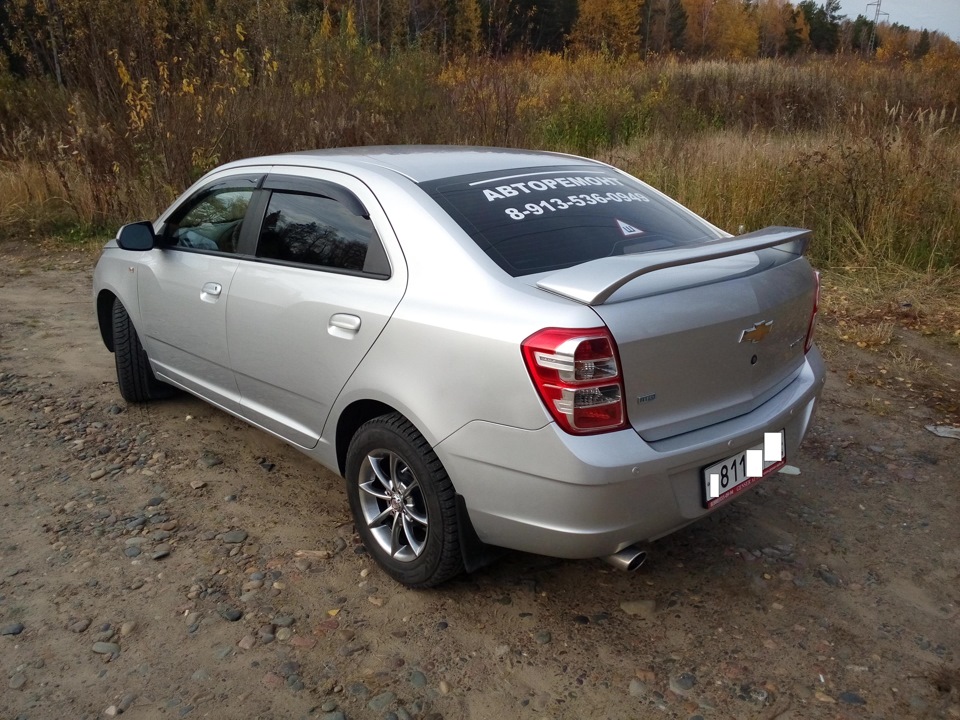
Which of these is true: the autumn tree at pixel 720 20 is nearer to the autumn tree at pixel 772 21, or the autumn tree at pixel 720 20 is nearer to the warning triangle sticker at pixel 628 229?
the autumn tree at pixel 772 21

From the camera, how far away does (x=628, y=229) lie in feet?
10.3

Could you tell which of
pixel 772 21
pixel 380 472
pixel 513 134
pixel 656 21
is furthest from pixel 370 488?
pixel 772 21

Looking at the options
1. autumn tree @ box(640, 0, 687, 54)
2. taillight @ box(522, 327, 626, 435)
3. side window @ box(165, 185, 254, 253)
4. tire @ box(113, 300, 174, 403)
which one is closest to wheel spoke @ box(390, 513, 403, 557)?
taillight @ box(522, 327, 626, 435)

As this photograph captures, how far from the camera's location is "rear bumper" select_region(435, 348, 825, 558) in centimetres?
239

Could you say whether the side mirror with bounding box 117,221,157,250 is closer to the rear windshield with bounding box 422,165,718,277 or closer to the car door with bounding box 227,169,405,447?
the car door with bounding box 227,169,405,447

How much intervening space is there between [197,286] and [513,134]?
6.70m

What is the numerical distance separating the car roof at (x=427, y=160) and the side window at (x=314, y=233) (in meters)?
0.18

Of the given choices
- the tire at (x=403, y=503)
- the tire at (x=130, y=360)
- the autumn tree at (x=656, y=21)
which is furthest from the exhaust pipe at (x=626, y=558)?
the autumn tree at (x=656, y=21)

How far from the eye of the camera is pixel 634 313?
2445mm

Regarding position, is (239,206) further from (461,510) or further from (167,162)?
(167,162)

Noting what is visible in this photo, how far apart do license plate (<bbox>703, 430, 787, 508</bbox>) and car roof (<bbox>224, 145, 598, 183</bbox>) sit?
1.49 m

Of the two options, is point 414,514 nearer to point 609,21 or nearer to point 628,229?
point 628,229

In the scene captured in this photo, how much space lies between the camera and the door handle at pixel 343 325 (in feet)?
9.73

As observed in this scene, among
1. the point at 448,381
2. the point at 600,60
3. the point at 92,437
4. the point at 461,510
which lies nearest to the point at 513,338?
the point at 448,381
